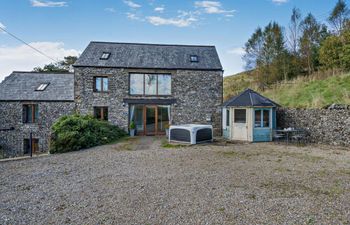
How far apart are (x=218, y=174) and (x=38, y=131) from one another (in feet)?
45.7

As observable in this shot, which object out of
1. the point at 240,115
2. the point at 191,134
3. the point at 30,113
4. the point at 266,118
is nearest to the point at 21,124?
the point at 30,113

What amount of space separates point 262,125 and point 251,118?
0.87 m

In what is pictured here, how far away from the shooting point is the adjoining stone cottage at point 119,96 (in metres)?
14.1

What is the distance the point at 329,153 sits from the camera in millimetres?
8258

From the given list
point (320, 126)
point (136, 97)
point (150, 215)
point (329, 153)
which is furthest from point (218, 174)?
point (136, 97)

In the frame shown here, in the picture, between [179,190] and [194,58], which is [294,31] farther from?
[179,190]

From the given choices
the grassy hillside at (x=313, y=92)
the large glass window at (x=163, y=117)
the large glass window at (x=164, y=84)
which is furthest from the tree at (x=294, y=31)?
the large glass window at (x=163, y=117)

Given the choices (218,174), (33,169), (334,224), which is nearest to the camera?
(334,224)

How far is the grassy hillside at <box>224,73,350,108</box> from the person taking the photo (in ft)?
40.4

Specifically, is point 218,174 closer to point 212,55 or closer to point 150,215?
point 150,215

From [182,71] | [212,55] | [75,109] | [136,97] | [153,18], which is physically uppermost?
[153,18]

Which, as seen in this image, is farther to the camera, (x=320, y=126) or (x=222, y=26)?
(x=222, y=26)

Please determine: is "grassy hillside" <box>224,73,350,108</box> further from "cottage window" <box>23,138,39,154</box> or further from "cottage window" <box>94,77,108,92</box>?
"cottage window" <box>23,138,39,154</box>

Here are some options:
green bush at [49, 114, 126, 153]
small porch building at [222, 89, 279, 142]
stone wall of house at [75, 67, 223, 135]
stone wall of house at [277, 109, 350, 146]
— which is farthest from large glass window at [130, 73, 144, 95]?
stone wall of house at [277, 109, 350, 146]
